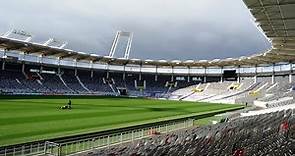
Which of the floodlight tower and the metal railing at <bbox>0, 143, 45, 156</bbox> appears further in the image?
the floodlight tower

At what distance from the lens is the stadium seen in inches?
539

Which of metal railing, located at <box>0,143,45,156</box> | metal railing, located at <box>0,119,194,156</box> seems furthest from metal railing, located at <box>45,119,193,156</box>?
metal railing, located at <box>0,143,45,156</box>

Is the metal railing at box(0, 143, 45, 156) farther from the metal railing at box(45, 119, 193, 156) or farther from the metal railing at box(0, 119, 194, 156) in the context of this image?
the metal railing at box(45, 119, 193, 156)

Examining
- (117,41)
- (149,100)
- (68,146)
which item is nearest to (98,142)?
(68,146)

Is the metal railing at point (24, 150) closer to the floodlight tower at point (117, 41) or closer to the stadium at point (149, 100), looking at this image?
the stadium at point (149, 100)

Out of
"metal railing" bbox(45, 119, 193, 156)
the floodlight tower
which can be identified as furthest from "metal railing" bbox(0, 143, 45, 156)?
the floodlight tower

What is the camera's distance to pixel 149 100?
64000mm

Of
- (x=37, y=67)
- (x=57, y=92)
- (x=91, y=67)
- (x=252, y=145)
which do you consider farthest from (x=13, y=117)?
(x=91, y=67)

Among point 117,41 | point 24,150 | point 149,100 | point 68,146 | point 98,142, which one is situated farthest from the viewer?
point 117,41

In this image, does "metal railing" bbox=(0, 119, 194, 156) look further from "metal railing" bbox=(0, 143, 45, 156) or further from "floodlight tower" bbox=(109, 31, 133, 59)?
"floodlight tower" bbox=(109, 31, 133, 59)

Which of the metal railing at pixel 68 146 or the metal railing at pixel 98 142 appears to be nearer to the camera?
the metal railing at pixel 68 146

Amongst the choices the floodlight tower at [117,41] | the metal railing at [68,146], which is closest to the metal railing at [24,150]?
the metal railing at [68,146]

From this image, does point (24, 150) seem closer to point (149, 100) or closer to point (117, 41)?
point (149, 100)

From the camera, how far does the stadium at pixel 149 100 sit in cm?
1369
